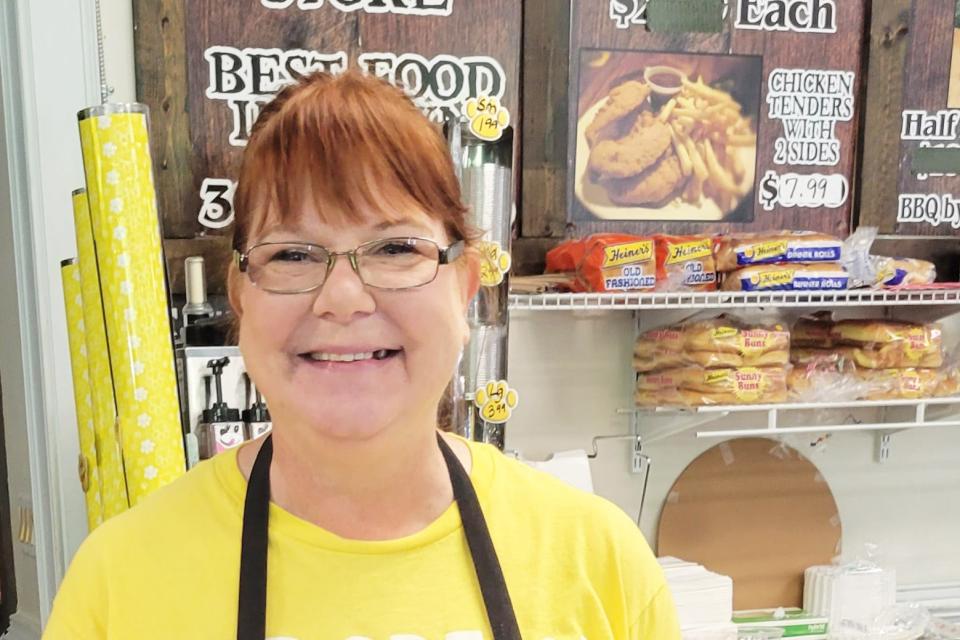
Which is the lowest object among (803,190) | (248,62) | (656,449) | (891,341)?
(656,449)

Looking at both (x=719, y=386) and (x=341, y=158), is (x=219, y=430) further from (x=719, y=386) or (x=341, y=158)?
(x=719, y=386)

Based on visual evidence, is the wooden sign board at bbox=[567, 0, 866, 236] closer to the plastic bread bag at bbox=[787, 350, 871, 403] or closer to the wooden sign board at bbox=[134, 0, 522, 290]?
the wooden sign board at bbox=[134, 0, 522, 290]

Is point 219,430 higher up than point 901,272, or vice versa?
point 901,272

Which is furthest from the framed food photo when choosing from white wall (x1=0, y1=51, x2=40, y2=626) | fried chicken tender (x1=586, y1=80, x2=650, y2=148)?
white wall (x1=0, y1=51, x2=40, y2=626)

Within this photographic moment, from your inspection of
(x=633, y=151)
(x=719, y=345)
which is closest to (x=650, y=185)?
(x=633, y=151)

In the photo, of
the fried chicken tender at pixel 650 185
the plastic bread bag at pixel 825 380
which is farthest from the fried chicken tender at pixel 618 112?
the plastic bread bag at pixel 825 380

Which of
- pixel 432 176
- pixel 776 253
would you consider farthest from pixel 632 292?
pixel 432 176

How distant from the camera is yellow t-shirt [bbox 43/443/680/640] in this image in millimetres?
794

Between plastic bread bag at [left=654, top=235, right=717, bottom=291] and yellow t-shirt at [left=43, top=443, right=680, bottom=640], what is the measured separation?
89 cm

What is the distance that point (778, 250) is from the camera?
1.68 m

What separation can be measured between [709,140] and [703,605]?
1100 millimetres

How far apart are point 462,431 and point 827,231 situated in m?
1.12

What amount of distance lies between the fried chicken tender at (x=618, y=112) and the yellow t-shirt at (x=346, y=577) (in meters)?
1.15

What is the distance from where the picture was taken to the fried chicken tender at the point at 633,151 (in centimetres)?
182
